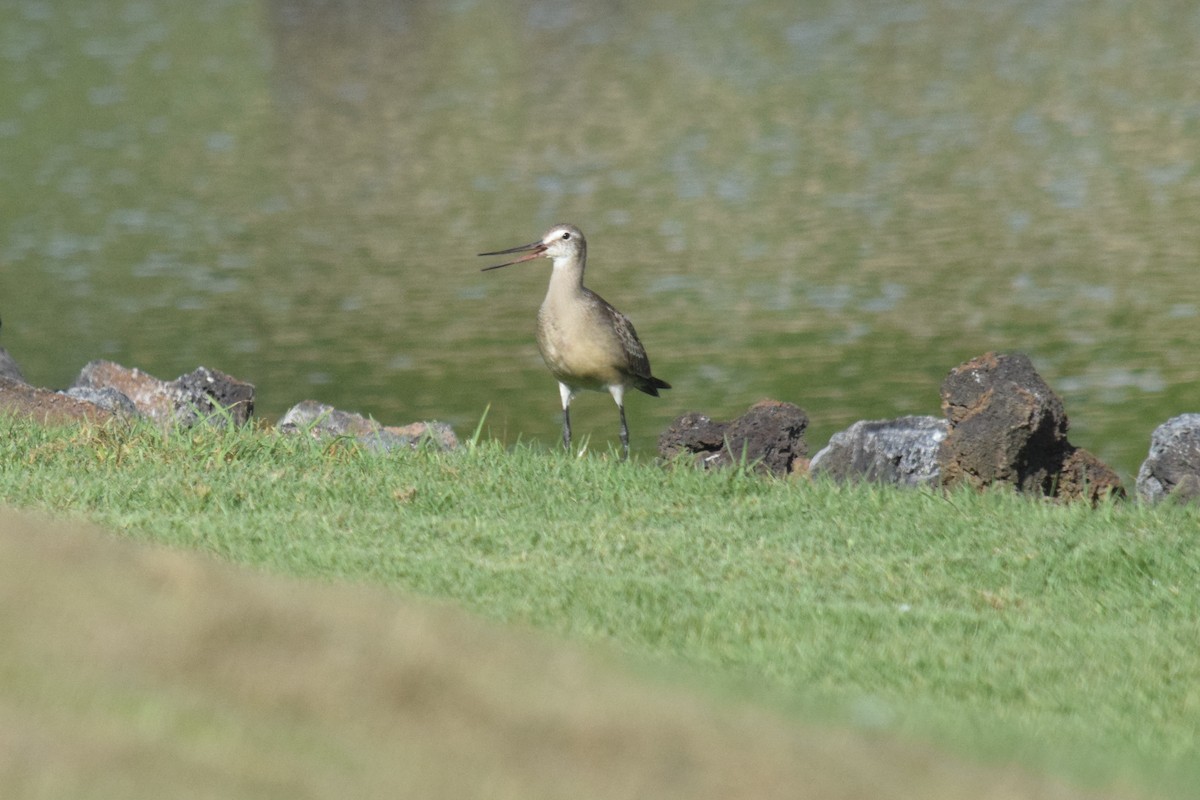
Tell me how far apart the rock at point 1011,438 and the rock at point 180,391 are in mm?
4221

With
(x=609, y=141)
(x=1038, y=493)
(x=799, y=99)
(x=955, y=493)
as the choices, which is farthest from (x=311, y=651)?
(x=799, y=99)

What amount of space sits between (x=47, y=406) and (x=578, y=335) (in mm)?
3119

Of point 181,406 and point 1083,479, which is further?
point 181,406

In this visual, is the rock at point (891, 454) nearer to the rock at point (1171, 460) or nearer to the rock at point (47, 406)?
the rock at point (1171, 460)

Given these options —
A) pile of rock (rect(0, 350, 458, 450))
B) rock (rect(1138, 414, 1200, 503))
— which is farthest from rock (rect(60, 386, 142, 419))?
rock (rect(1138, 414, 1200, 503))

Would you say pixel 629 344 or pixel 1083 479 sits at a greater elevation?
pixel 629 344

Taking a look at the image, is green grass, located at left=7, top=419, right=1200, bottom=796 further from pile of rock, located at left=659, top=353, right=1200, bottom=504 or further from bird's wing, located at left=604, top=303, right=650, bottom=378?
bird's wing, located at left=604, top=303, right=650, bottom=378

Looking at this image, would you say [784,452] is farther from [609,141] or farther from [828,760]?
[609,141]

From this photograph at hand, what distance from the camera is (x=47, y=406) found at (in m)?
10.2

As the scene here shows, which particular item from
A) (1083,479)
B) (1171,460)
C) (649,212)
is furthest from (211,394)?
(649,212)

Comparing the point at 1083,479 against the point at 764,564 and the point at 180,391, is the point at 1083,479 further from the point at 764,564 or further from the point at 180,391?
the point at 180,391

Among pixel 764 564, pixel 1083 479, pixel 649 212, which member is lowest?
pixel 1083 479

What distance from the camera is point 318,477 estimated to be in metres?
8.38

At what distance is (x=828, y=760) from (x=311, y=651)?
3.57 feet
